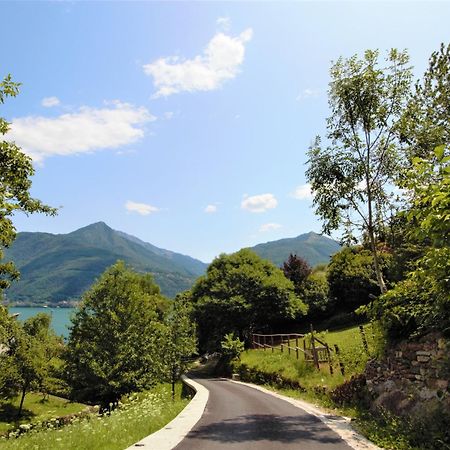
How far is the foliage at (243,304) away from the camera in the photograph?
1853 inches

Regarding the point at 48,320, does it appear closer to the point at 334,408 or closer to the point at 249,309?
the point at 249,309

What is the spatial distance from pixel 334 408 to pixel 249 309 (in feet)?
101

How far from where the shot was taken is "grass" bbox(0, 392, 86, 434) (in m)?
29.3

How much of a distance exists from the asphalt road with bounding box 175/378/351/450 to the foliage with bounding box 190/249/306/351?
3098 cm

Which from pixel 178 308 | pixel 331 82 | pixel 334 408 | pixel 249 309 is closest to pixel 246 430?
pixel 334 408

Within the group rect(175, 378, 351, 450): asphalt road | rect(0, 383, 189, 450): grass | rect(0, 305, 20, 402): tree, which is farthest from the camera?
rect(0, 305, 20, 402): tree

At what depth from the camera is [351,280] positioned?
49312mm

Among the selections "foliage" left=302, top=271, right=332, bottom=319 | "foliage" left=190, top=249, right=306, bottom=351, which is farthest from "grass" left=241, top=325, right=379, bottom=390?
"foliage" left=302, top=271, right=332, bottom=319

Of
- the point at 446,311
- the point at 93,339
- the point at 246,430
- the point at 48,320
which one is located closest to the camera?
the point at 446,311

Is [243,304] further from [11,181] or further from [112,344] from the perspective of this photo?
[11,181]

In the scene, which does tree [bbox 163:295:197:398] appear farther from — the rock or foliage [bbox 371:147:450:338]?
the rock

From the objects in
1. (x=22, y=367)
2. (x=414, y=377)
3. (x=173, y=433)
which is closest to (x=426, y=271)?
(x=414, y=377)

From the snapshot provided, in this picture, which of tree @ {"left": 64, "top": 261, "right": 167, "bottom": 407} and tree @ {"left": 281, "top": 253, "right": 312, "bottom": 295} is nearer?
tree @ {"left": 64, "top": 261, "right": 167, "bottom": 407}

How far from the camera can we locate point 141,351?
81.8ft
